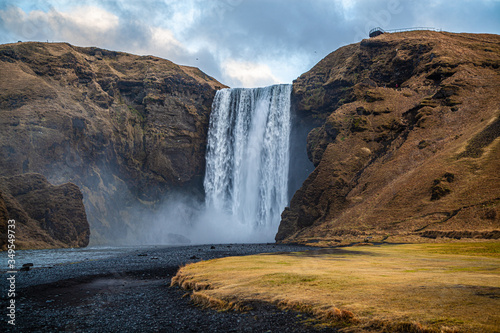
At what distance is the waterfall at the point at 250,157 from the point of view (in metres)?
73.6

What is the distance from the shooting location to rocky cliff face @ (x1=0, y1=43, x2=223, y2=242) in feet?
222

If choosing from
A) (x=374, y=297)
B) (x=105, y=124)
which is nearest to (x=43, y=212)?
(x=105, y=124)

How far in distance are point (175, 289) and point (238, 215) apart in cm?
6272

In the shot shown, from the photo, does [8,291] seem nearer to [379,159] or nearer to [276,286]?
[276,286]

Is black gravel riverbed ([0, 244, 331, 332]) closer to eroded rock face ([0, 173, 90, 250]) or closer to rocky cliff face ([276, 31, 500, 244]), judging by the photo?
rocky cliff face ([276, 31, 500, 244])

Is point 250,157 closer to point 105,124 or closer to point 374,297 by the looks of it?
point 105,124

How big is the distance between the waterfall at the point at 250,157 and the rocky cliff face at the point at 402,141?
773 centimetres

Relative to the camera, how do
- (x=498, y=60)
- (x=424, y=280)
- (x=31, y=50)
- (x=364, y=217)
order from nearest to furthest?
(x=424, y=280) → (x=364, y=217) → (x=498, y=60) → (x=31, y=50)

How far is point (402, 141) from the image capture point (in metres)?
53.3

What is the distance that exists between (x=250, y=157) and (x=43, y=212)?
40.9 meters

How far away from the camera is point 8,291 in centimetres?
1597

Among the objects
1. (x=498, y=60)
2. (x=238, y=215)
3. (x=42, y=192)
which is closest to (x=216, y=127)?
(x=238, y=215)

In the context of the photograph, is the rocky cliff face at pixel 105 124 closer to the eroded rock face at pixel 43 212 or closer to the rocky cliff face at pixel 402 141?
the eroded rock face at pixel 43 212

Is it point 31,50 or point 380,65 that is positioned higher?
point 31,50
